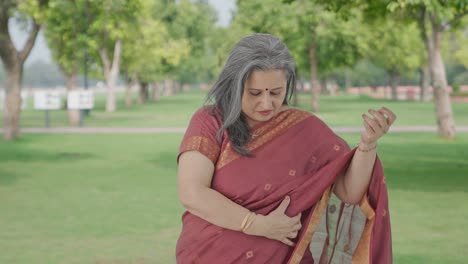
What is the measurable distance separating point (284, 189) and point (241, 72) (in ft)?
1.70

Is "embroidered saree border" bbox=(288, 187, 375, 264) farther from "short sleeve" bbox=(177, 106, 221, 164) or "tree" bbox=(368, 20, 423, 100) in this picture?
"tree" bbox=(368, 20, 423, 100)

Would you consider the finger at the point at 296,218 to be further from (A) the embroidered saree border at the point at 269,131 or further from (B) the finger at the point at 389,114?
(B) the finger at the point at 389,114

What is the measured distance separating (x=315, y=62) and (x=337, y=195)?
132ft

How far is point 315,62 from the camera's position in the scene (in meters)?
43.1

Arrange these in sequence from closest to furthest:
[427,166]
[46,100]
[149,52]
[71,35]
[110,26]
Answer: [427,166]
[46,100]
[110,26]
[71,35]
[149,52]

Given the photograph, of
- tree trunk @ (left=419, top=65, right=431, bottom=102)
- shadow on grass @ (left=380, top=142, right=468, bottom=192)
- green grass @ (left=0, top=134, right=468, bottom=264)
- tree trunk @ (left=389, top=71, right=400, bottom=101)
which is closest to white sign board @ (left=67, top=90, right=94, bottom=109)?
green grass @ (left=0, top=134, right=468, bottom=264)

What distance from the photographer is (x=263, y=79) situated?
122 inches

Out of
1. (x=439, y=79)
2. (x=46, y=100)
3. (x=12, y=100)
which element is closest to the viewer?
(x=439, y=79)

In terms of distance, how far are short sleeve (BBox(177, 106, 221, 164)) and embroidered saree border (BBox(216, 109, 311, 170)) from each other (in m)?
0.04

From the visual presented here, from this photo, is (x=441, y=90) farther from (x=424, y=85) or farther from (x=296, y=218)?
(x=424, y=85)

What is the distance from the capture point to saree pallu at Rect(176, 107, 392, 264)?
3234mm

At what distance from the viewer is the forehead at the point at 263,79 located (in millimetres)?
3092

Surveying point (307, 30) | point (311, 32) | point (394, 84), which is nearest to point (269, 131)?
point (307, 30)

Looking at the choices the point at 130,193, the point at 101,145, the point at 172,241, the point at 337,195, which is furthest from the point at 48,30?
the point at 337,195
